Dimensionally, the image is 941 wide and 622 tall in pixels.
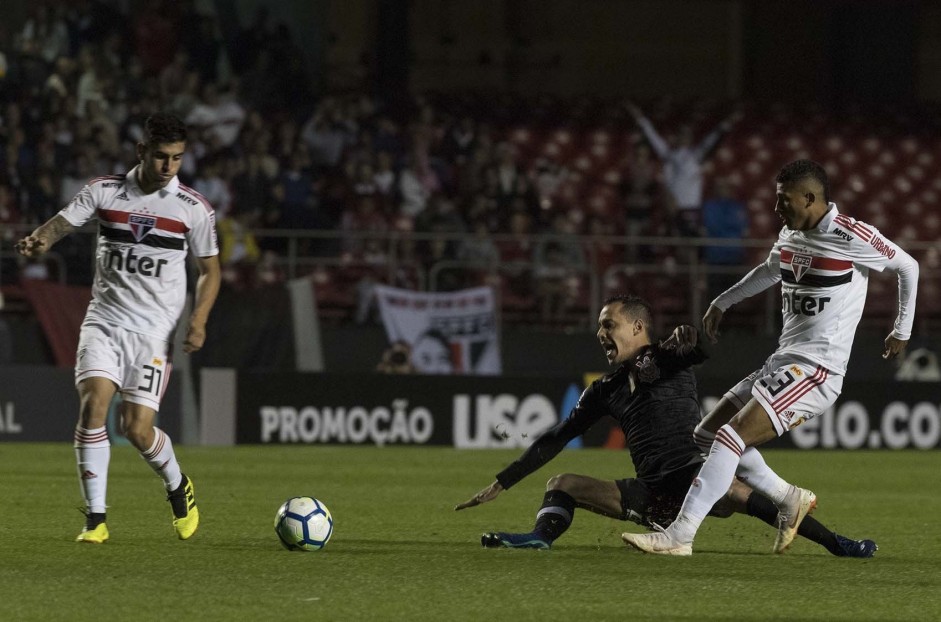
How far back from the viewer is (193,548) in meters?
7.55

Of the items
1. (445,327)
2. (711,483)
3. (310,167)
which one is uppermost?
(310,167)

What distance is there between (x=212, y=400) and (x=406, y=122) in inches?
231

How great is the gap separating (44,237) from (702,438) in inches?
119

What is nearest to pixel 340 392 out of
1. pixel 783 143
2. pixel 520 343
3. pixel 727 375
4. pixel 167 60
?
pixel 520 343

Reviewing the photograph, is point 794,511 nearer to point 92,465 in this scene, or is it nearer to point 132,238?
point 92,465

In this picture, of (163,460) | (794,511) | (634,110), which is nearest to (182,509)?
(163,460)

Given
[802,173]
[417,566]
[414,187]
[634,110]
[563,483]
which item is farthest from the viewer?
[634,110]

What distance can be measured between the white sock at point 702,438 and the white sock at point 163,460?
7.75 feet

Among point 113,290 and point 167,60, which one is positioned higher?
point 167,60

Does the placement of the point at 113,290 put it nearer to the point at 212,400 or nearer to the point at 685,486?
the point at 685,486

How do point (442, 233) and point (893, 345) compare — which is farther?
point (442, 233)

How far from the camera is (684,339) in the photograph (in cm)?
720

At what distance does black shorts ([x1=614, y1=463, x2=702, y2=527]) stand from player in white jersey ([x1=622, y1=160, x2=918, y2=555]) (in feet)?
0.68

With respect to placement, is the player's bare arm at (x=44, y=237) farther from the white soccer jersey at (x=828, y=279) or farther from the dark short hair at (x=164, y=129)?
the white soccer jersey at (x=828, y=279)
